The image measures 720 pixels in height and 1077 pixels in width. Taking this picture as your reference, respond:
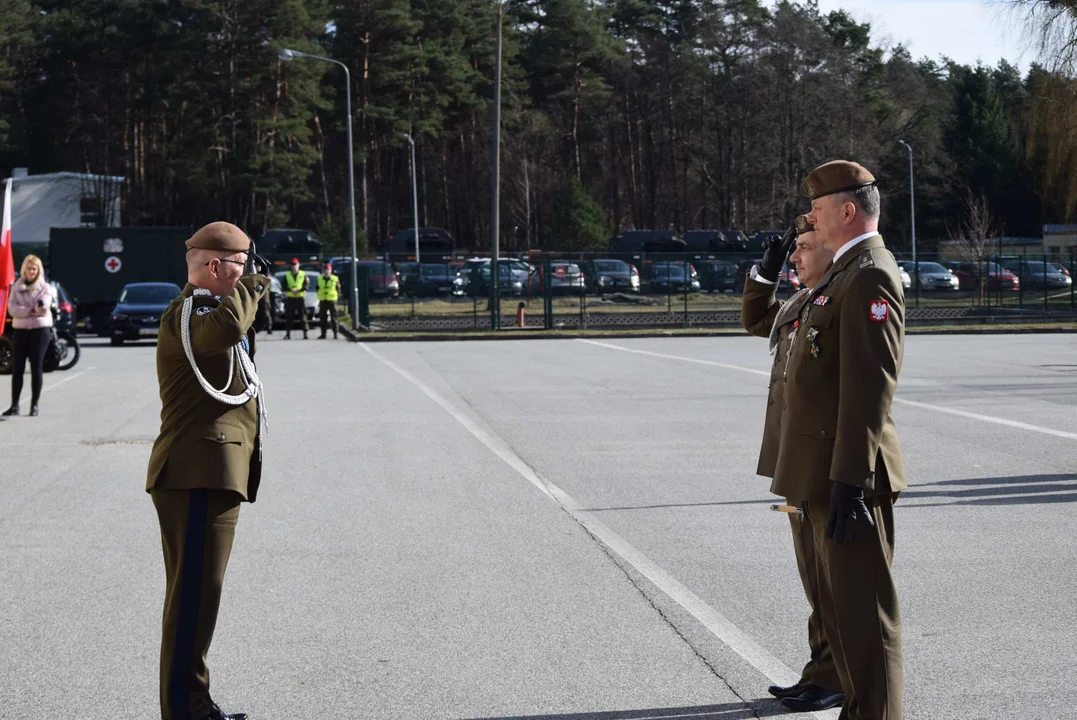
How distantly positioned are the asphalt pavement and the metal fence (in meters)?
22.9

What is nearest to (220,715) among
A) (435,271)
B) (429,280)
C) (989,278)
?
(429,280)

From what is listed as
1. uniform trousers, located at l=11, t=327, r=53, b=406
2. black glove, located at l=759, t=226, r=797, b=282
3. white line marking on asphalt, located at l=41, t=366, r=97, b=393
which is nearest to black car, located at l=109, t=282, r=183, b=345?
white line marking on asphalt, located at l=41, t=366, r=97, b=393

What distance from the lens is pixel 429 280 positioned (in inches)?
1612

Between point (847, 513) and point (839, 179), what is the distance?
1055mm

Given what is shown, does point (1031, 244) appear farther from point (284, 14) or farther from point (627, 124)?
point (284, 14)

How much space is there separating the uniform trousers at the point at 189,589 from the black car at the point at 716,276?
34.7 metres

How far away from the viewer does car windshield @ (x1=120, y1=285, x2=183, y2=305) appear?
30495mm

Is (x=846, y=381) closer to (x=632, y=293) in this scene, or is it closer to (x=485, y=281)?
(x=485, y=281)

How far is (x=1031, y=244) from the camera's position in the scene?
3105 inches

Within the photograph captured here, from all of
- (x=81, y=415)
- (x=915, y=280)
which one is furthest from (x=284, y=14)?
(x=81, y=415)

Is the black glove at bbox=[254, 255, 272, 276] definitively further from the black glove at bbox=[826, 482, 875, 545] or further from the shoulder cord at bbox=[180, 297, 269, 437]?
the black glove at bbox=[826, 482, 875, 545]

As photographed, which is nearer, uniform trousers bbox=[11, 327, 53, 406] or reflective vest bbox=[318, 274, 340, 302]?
uniform trousers bbox=[11, 327, 53, 406]

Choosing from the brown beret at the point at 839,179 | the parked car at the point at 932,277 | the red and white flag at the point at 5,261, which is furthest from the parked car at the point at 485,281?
the brown beret at the point at 839,179

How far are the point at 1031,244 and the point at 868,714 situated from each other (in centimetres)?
8050
